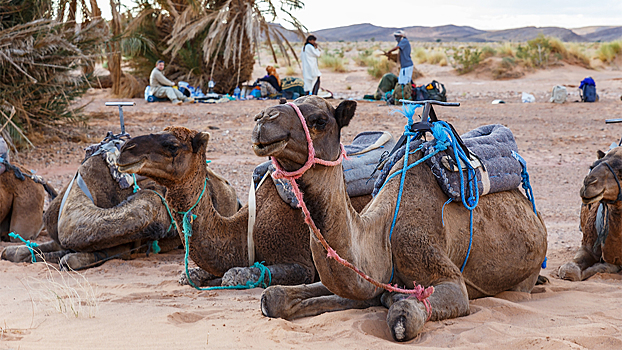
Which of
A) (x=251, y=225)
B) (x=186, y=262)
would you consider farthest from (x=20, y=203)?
(x=251, y=225)

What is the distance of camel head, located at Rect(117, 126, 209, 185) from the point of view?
4.18 metres

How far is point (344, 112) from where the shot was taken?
311cm

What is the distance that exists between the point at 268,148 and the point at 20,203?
5378 millimetres

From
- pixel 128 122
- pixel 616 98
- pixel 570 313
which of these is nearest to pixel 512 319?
pixel 570 313

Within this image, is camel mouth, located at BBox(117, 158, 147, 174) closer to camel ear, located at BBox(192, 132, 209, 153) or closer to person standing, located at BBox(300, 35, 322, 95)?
camel ear, located at BBox(192, 132, 209, 153)

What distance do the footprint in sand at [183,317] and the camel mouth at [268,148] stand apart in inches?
59.1

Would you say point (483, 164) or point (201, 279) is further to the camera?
point (201, 279)

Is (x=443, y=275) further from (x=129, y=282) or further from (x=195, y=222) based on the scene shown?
(x=129, y=282)

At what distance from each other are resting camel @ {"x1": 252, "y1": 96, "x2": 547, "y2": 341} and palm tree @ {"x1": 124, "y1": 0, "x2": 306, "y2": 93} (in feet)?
49.8

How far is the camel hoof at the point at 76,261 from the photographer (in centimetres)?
571

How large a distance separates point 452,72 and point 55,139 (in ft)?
68.1

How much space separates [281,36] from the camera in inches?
795

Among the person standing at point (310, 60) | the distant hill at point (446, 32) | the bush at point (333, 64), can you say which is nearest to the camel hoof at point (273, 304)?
the person standing at point (310, 60)

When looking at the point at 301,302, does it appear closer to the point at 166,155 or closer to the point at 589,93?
the point at 166,155
